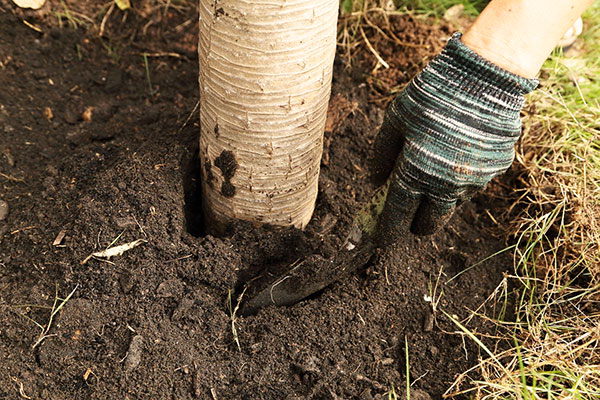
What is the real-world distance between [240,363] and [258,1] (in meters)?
0.99

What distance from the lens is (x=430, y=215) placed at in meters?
1.70

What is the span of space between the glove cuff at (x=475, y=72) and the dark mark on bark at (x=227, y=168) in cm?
65

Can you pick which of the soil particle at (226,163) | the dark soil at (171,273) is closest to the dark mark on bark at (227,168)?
the soil particle at (226,163)

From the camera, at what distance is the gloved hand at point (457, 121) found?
4.99ft

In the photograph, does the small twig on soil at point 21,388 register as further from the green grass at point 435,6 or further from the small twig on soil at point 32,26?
the green grass at point 435,6

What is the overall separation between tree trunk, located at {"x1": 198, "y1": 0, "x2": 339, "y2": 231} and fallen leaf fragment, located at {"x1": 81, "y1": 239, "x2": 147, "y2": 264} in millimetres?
293

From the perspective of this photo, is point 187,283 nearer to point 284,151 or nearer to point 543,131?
point 284,151

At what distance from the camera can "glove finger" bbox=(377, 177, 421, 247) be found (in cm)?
167

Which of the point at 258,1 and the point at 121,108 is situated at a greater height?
the point at 258,1

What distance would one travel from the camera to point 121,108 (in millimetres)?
2262

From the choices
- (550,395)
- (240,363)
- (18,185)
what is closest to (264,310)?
(240,363)

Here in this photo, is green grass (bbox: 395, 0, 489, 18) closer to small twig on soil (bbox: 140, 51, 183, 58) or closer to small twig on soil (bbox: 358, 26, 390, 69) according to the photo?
small twig on soil (bbox: 358, 26, 390, 69)

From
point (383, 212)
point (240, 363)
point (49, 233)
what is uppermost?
point (383, 212)

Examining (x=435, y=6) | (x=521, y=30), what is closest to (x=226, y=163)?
(x=521, y=30)
